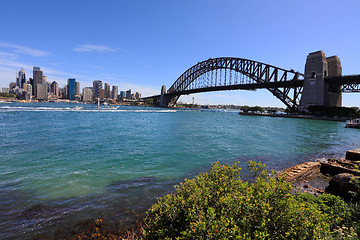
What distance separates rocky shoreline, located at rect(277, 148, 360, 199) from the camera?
6.66m

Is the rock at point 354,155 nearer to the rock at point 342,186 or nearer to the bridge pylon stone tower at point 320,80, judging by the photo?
the rock at point 342,186

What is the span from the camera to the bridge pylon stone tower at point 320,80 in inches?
2168

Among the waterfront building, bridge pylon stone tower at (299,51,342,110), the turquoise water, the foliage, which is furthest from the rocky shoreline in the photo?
the waterfront building

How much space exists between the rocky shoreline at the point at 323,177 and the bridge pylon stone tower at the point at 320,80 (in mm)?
54294

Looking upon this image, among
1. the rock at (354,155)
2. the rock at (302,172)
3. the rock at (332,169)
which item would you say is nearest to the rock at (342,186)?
the rock at (302,172)

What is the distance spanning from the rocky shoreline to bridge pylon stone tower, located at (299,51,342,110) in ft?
178

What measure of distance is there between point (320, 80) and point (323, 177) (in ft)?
194

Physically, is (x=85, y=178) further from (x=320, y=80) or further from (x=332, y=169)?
(x=320, y=80)

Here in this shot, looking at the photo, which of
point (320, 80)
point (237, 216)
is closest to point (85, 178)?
point (237, 216)

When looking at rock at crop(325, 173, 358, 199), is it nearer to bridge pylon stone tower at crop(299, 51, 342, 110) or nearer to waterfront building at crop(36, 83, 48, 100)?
bridge pylon stone tower at crop(299, 51, 342, 110)

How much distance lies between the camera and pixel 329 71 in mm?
58781

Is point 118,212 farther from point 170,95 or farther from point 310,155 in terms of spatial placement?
point 170,95

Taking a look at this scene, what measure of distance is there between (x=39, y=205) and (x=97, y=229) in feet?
8.94

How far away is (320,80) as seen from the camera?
54844 millimetres
